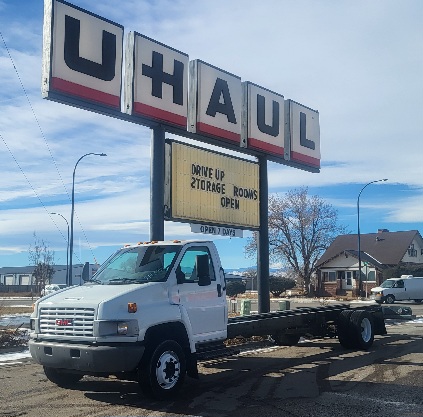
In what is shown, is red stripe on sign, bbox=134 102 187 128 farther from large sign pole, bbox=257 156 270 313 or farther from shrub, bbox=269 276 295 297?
shrub, bbox=269 276 295 297

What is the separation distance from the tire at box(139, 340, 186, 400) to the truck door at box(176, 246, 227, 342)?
636 millimetres

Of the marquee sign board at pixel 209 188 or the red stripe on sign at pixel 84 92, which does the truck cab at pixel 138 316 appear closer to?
the red stripe on sign at pixel 84 92

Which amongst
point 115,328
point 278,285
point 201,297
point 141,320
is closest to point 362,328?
point 201,297

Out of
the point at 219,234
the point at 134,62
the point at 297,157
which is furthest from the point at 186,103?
the point at 297,157

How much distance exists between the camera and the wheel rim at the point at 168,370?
26.5 feet

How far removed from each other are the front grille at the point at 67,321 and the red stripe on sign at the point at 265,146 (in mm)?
10188

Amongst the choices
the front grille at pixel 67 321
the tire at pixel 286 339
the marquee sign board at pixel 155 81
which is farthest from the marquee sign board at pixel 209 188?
the front grille at pixel 67 321

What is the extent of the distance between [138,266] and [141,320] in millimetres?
1361

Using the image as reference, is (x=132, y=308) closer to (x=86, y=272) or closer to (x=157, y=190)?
(x=86, y=272)

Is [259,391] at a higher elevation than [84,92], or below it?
below

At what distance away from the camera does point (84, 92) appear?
12719 mm

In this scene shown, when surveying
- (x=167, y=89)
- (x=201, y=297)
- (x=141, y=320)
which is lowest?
(x=141, y=320)

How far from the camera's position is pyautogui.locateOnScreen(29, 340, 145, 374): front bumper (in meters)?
7.58

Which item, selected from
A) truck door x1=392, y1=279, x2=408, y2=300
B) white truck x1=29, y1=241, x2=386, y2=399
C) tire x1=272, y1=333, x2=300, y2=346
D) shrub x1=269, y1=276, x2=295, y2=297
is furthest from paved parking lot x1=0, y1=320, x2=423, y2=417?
shrub x1=269, y1=276, x2=295, y2=297
